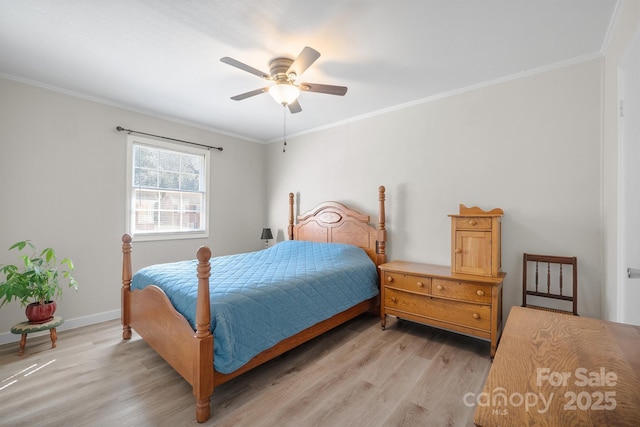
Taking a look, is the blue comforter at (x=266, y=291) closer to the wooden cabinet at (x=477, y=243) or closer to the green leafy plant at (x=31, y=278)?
the green leafy plant at (x=31, y=278)

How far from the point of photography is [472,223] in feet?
8.20

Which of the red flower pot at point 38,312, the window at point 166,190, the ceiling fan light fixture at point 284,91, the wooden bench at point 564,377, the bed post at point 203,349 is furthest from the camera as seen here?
the window at point 166,190

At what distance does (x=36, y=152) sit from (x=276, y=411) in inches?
132

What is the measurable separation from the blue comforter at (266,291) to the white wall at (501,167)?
0.83 metres

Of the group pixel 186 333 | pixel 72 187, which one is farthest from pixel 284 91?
pixel 72 187

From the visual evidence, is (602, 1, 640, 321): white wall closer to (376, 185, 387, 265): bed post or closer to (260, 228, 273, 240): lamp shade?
(376, 185, 387, 265): bed post

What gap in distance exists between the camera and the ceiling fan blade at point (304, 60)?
1.84m

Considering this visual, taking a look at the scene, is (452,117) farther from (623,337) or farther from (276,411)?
(276,411)

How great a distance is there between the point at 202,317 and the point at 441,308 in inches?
81.3

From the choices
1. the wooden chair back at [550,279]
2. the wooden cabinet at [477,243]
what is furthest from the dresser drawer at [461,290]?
the wooden chair back at [550,279]

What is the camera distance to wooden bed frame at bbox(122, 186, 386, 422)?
1.69m

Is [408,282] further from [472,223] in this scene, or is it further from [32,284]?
[32,284]

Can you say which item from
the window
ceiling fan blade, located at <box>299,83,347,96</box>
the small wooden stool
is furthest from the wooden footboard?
ceiling fan blade, located at <box>299,83,347,96</box>

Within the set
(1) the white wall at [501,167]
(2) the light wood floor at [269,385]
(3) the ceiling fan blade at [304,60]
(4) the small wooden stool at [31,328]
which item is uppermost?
(3) the ceiling fan blade at [304,60]
